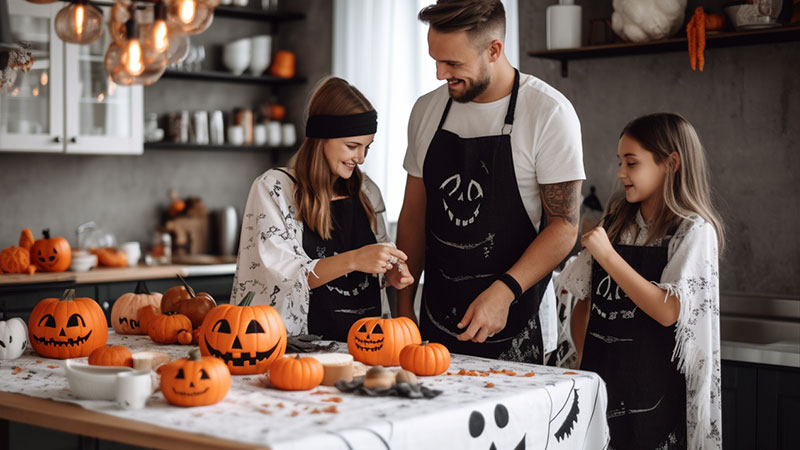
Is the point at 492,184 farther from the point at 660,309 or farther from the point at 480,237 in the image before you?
the point at 660,309

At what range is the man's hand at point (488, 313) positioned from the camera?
234 cm

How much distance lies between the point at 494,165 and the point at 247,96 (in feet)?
11.0

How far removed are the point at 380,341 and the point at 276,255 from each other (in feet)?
1.61

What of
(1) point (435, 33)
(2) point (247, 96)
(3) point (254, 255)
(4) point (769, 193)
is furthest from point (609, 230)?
(2) point (247, 96)

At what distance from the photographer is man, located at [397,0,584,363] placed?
8.18 feet

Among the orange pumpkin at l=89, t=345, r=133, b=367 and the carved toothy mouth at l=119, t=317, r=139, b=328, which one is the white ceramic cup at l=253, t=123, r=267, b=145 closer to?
the carved toothy mouth at l=119, t=317, r=139, b=328

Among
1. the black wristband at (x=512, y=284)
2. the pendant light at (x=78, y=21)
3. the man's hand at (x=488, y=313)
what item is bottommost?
the man's hand at (x=488, y=313)

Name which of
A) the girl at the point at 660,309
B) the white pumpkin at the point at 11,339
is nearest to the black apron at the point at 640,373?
the girl at the point at 660,309

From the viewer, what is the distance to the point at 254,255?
2.51 meters

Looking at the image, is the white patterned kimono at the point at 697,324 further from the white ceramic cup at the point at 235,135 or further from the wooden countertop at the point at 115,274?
the white ceramic cup at the point at 235,135

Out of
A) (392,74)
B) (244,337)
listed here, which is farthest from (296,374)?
(392,74)

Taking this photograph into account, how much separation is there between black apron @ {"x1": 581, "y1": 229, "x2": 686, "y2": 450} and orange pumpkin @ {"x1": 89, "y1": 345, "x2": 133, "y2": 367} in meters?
1.28

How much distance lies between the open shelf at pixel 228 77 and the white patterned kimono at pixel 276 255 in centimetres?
270

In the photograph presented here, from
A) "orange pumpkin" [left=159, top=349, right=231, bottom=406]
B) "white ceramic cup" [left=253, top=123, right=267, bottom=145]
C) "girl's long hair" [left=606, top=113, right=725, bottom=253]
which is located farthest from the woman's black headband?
"white ceramic cup" [left=253, top=123, right=267, bottom=145]
